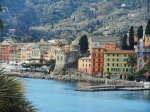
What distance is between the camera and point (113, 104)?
172ft

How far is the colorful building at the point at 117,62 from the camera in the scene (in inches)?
3720

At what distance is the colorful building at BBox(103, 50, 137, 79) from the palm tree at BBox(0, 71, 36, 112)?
266ft

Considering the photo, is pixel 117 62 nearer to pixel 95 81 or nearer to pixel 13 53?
pixel 95 81

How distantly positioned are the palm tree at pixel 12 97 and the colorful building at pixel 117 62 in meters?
81.2

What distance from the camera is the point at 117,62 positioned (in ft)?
313

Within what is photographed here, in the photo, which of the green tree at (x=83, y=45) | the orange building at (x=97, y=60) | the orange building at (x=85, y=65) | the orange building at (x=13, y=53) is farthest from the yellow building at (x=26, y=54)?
the orange building at (x=97, y=60)

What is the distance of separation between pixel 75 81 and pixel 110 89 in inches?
805

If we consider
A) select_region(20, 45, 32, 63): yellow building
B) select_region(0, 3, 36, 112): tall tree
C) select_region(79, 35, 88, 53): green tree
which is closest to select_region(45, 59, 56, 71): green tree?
select_region(79, 35, 88, 53): green tree

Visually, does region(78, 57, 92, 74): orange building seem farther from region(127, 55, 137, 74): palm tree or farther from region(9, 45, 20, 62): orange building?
region(9, 45, 20, 62): orange building

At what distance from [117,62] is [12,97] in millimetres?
82694

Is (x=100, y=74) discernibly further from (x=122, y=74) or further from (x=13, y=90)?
(x=13, y=90)

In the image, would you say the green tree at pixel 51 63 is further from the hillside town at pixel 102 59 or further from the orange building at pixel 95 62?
the orange building at pixel 95 62

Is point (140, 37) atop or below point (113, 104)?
atop

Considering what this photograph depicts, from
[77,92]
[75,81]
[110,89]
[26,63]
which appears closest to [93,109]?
[77,92]
